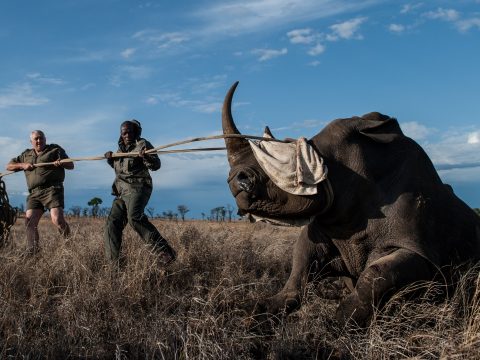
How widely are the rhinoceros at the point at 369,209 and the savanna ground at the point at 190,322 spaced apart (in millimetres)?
182

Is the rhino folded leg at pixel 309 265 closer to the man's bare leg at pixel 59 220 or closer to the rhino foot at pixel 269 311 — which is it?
the rhino foot at pixel 269 311

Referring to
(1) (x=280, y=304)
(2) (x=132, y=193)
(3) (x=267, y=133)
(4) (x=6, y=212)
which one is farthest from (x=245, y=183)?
(4) (x=6, y=212)

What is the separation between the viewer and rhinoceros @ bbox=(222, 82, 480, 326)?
4.93 meters

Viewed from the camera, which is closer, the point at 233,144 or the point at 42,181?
the point at 233,144

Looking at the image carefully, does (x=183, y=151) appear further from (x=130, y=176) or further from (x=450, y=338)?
(x=450, y=338)

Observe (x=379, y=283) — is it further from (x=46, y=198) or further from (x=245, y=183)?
(x=46, y=198)

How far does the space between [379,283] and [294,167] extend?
40.3 inches

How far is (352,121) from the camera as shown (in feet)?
17.9

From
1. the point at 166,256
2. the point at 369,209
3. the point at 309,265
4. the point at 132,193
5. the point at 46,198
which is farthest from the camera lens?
the point at 46,198

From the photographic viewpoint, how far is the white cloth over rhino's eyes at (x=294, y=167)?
495 centimetres

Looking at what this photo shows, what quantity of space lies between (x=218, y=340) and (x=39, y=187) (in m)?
5.83

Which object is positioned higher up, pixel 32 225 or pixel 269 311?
pixel 32 225

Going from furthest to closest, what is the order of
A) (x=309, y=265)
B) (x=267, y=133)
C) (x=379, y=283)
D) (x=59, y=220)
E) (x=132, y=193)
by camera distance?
(x=59, y=220) → (x=132, y=193) → (x=309, y=265) → (x=267, y=133) → (x=379, y=283)

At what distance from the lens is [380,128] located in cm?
546
